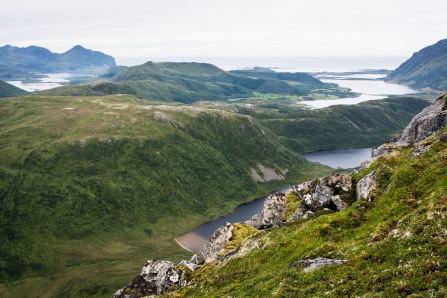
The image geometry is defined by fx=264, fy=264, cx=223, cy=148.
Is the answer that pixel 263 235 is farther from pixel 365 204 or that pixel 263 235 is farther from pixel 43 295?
pixel 43 295

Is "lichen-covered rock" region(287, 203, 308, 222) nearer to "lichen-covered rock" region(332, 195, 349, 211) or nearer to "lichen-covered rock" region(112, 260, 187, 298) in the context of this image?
"lichen-covered rock" region(332, 195, 349, 211)

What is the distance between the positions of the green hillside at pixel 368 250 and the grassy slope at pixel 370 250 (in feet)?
0.20

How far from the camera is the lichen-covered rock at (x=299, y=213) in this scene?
49.7 metres

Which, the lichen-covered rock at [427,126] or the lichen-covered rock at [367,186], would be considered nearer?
the lichen-covered rock at [367,186]

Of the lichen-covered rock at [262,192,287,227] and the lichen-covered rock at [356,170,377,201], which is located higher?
the lichen-covered rock at [356,170,377,201]

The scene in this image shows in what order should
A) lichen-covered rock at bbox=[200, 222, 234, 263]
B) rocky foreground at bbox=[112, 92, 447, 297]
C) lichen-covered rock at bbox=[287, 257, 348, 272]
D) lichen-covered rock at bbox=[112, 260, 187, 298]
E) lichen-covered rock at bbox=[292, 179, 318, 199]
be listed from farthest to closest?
lichen-covered rock at bbox=[292, 179, 318, 199], lichen-covered rock at bbox=[200, 222, 234, 263], lichen-covered rock at bbox=[112, 260, 187, 298], rocky foreground at bbox=[112, 92, 447, 297], lichen-covered rock at bbox=[287, 257, 348, 272]

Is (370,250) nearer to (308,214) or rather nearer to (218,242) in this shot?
(308,214)

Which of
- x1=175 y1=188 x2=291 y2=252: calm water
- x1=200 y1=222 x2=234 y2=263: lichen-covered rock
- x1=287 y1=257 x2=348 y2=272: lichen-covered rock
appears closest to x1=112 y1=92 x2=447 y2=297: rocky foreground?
x1=200 y1=222 x2=234 y2=263: lichen-covered rock

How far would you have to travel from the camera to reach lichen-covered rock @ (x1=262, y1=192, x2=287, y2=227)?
179 ft

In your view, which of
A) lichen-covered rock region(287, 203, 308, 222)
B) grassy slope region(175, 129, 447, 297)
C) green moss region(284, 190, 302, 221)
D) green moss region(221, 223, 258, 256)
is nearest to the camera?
grassy slope region(175, 129, 447, 297)

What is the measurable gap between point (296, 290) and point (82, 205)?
14216 centimetres

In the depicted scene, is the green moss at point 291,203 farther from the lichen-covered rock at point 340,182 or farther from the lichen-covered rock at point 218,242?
the lichen-covered rock at point 218,242

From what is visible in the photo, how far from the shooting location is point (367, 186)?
40.9 metres

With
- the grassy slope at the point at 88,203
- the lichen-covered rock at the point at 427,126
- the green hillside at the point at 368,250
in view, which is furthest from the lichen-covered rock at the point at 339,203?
the grassy slope at the point at 88,203
